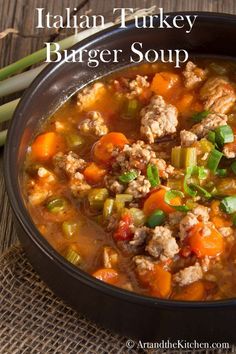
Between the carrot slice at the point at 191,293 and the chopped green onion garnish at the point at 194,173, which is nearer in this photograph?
the carrot slice at the point at 191,293

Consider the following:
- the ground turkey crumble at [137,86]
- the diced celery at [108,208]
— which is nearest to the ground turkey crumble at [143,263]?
the diced celery at [108,208]

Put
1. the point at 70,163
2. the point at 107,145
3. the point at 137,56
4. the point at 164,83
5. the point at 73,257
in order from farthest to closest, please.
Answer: the point at 137,56
the point at 164,83
the point at 107,145
the point at 70,163
the point at 73,257

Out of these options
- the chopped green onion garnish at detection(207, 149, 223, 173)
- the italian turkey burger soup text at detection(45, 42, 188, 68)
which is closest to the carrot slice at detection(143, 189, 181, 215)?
the chopped green onion garnish at detection(207, 149, 223, 173)

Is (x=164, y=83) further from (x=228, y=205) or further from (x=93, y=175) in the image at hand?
(x=228, y=205)

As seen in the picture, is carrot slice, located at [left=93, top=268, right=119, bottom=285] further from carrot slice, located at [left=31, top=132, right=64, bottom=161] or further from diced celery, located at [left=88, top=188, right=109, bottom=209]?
carrot slice, located at [left=31, top=132, right=64, bottom=161]

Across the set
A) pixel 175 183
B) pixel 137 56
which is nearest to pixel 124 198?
pixel 175 183

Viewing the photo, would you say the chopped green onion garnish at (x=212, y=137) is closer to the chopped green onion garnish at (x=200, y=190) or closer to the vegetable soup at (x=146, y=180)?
the vegetable soup at (x=146, y=180)

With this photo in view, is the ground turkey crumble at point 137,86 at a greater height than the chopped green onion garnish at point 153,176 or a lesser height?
greater
